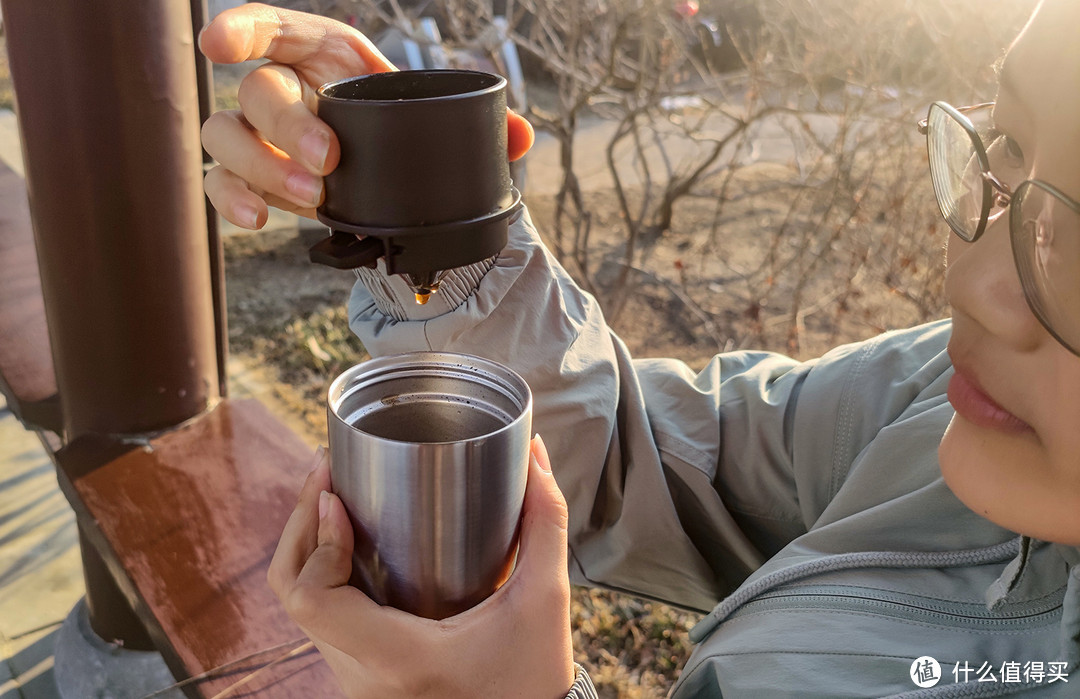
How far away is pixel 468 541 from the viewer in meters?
0.93

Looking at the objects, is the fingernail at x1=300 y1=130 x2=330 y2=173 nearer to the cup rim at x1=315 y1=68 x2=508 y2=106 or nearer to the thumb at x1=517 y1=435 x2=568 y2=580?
the cup rim at x1=315 y1=68 x2=508 y2=106

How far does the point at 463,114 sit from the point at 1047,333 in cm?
60

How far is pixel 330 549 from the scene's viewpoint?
94 cm

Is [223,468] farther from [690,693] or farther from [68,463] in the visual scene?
[690,693]

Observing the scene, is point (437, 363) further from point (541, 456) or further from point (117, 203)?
point (117, 203)

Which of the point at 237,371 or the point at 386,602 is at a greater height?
the point at 386,602

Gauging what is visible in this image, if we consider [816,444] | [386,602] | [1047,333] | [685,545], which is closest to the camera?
[1047,333]

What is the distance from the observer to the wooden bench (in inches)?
51.9

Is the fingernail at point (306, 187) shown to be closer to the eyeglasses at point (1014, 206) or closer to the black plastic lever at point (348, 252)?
the black plastic lever at point (348, 252)

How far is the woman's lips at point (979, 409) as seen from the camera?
92 cm

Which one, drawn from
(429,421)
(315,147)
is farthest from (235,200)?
(429,421)

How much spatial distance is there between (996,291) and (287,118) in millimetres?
776

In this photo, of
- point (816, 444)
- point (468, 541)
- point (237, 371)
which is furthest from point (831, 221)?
point (468, 541)

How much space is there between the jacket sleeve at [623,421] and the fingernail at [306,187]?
0.96ft
